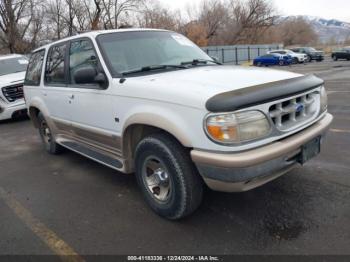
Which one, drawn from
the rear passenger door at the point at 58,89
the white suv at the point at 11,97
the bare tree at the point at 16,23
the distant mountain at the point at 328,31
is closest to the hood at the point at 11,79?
the white suv at the point at 11,97

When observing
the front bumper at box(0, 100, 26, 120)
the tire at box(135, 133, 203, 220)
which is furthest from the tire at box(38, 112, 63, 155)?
the front bumper at box(0, 100, 26, 120)

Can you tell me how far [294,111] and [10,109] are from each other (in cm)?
843

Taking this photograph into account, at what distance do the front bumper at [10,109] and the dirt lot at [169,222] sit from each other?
5032 mm

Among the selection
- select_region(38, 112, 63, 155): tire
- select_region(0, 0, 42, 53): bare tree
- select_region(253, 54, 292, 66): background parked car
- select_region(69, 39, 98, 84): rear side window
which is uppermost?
select_region(0, 0, 42, 53): bare tree

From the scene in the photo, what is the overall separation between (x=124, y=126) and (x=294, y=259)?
2000mm

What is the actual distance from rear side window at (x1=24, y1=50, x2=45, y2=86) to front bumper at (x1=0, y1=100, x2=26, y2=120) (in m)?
3.69

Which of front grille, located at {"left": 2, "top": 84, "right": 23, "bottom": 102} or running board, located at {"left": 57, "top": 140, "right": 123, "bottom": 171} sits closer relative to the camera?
running board, located at {"left": 57, "top": 140, "right": 123, "bottom": 171}

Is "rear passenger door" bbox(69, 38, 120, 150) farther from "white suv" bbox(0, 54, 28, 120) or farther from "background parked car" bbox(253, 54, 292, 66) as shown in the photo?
"background parked car" bbox(253, 54, 292, 66)

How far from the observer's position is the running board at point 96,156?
389cm

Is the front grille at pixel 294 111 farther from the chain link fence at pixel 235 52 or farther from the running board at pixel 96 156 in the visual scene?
the chain link fence at pixel 235 52

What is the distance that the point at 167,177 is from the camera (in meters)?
3.24

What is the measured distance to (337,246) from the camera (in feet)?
9.16

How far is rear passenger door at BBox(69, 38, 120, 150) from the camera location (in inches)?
149

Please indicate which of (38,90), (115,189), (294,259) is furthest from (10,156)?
(294,259)
